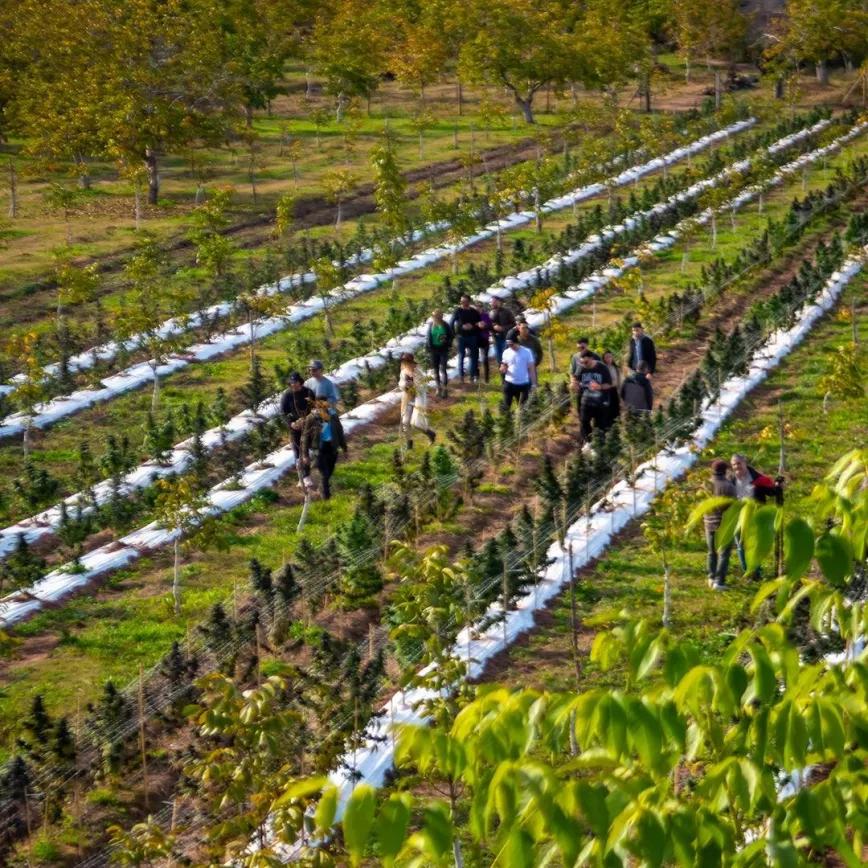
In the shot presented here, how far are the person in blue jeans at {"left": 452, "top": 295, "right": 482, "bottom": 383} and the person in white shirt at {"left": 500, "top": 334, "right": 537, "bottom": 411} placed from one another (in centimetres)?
189

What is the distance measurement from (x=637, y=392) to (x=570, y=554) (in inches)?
192

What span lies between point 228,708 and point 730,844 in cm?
477

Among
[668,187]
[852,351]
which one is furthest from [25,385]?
[668,187]

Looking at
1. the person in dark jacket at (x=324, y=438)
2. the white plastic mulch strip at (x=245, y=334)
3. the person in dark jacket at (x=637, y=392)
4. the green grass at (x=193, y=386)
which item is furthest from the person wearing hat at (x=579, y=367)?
the white plastic mulch strip at (x=245, y=334)

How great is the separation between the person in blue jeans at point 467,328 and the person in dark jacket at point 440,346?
0.19m

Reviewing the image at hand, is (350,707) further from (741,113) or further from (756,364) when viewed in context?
(741,113)

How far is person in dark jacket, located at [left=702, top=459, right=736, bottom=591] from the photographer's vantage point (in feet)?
46.0

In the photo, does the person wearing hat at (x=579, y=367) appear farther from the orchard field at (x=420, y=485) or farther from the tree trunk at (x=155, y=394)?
the tree trunk at (x=155, y=394)

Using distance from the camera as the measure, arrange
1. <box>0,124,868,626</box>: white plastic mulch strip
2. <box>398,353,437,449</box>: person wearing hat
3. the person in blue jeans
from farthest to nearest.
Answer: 1. the person in blue jeans
2. <box>398,353,437,449</box>: person wearing hat
3. <box>0,124,868,626</box>: white plastic mulch strip

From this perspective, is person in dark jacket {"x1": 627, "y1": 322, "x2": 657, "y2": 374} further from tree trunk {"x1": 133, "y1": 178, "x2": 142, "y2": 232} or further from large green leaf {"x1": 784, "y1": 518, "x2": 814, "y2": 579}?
tree trunk {"x1": 133, "y1": 178, "x2": 142, "y2": 232}

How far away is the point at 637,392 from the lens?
17.5 metres

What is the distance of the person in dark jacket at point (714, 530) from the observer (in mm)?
14031

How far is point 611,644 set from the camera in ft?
16.3

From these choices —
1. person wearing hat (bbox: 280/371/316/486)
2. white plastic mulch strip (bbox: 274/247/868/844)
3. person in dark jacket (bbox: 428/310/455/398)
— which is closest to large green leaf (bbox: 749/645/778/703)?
white plastic mulch strip (bbox: 274/247/868/844)
